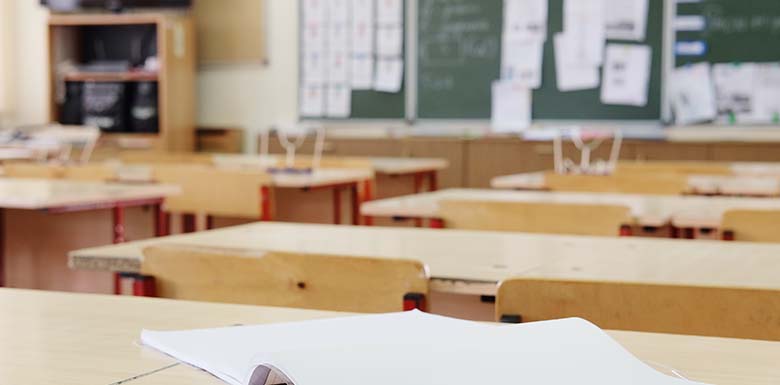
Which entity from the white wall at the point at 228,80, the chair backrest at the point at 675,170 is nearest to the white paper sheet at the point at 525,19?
the white wall at the point at 228,80

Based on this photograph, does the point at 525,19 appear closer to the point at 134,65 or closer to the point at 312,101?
the point at 312,101

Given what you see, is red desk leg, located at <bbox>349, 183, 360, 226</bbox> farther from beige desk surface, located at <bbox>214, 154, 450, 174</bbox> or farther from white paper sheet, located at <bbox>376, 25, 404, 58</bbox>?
white paper sheet, located at <bbox>376, 25, 404, 58</bbox>

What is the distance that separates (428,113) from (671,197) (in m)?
4.19

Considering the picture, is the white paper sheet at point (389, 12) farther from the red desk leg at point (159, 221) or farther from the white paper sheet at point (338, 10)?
the red desk leg at point (159, 221)

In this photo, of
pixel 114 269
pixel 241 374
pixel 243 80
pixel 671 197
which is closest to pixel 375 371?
pixel 241 374

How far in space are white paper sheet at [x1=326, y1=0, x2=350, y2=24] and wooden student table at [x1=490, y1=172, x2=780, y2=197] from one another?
3.50 metres

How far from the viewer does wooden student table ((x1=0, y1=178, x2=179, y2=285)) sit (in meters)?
3.23

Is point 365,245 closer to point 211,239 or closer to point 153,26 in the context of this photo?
point 211,239

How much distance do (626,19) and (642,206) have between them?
4.15 meters

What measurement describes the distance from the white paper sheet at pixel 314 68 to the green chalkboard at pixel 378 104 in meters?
0.27

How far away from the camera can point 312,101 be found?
309 inches

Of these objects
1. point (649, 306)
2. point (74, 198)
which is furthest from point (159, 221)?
point (649, 306)

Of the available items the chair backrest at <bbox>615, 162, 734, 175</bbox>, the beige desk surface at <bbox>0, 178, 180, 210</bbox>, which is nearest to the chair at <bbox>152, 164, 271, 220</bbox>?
the beige desk surface at <bbox>0, 178, 180, 210</bbox>

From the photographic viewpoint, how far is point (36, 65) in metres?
8.18
